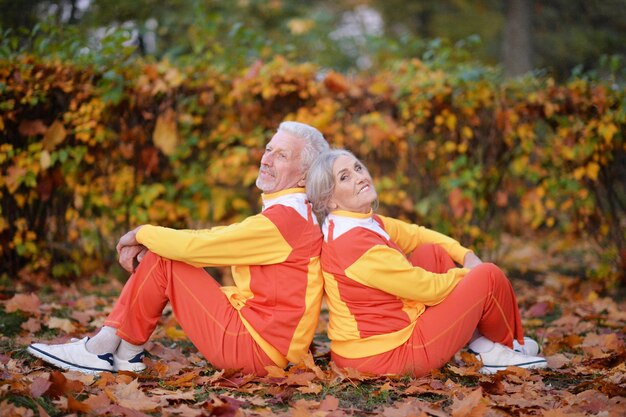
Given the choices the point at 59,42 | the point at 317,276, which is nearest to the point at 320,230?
the point at 317,276

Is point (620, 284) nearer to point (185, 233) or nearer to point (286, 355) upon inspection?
point (286, 355)

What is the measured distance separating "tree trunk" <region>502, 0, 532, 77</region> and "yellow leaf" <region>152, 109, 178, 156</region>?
8.63 m

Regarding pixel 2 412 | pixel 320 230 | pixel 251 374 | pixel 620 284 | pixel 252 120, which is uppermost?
pixel 252 120

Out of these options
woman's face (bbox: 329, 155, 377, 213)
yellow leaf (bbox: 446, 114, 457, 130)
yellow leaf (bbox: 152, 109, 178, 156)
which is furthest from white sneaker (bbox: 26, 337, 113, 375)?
yellow leaf (bbox: 446, 114, 457, 130)

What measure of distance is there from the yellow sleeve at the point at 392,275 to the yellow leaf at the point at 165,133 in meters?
2.82

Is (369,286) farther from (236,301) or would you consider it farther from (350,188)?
(236,301)

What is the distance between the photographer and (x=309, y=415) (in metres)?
2.57

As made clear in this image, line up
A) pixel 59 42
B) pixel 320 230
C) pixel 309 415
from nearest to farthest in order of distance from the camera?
pixel 309 415, pixel 320 230, pixel 59 42

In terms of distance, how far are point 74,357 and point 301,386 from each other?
111cm

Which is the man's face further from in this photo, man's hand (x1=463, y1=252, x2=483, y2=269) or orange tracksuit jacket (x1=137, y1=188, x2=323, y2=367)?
man's hand (x1=463, y1=252, x2=483, y2=269)

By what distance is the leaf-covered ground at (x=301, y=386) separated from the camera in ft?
8.55

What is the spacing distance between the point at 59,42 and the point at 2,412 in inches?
145

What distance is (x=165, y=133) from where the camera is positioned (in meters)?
5.36

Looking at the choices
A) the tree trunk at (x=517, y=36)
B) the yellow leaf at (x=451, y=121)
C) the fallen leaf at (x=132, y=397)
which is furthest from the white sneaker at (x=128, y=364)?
the tree trunk at (x=517, y=36)
